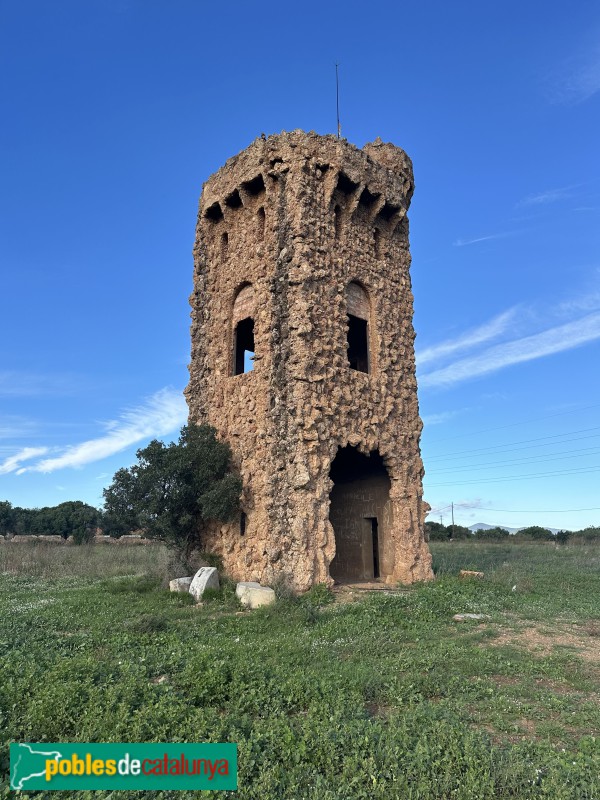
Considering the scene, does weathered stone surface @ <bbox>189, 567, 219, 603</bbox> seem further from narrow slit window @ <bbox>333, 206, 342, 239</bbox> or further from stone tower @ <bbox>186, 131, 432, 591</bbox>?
narrow slit window @ <bbox>333, 206, 342, 239</bbox>

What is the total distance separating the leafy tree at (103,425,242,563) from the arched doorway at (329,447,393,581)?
412 centimetres

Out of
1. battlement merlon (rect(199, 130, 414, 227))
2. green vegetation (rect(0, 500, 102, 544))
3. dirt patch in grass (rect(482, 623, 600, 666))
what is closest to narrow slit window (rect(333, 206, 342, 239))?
battlement merlon (rect(199, 130, 414, 227))

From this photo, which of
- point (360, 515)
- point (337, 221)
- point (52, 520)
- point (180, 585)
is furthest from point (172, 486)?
point (52, 520)

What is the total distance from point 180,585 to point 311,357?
20.8 ft

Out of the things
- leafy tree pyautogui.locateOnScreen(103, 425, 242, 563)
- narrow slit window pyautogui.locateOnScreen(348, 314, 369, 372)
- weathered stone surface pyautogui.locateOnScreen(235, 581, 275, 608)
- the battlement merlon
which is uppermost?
the battlement merlon

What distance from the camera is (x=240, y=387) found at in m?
14.8

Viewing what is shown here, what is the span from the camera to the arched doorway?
16386 millimetres

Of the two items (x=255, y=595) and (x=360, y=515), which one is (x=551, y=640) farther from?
(x=360, y=515)

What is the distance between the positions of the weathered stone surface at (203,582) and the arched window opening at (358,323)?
684cm

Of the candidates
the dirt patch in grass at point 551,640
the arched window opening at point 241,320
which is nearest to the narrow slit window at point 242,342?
the arched window opening at point 241,320

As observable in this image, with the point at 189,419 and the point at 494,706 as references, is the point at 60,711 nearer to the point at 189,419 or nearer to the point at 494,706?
A: the point at 494,706

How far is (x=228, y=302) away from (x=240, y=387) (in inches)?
114

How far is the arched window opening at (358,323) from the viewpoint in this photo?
50.3 feet

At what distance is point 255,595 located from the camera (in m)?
11.4
